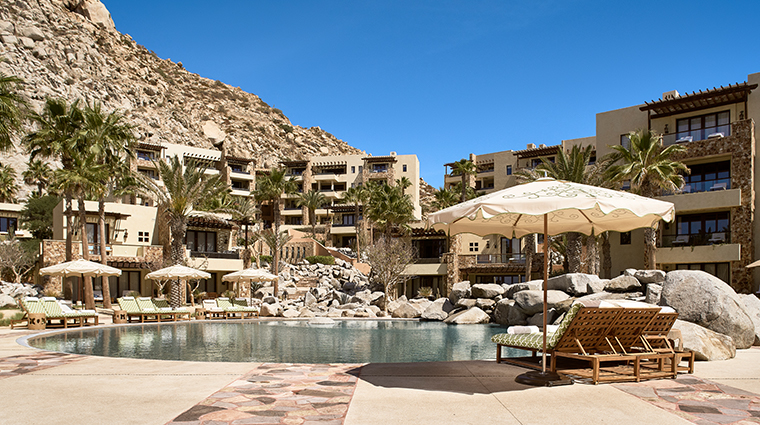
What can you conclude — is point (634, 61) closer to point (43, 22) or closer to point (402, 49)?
point (402, 49)

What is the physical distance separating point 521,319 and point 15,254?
34344mm

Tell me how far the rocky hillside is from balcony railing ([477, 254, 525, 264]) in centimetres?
5441

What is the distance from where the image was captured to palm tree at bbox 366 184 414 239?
4800 centimetres

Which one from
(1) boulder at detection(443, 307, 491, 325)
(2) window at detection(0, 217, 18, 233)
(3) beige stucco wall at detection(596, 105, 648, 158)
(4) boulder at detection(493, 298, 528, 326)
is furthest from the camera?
(2) window at detection(0, 217, 18, 233)

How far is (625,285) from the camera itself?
22.6 meters

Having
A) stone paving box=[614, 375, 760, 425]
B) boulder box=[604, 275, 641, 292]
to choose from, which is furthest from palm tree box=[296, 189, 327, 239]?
stone paving box=[614, 375, 760, 425]

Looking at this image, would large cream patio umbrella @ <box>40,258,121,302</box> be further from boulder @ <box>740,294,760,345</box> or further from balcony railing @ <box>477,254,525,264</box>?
balcony railing @ <box>477,254,525,264</box>

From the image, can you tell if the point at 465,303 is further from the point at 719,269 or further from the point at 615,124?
the point at 615,124

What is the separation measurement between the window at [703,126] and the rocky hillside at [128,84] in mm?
65464

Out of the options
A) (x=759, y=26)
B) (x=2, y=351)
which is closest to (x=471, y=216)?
(x=2, y=351)

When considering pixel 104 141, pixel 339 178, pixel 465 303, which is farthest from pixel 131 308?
pixel 339 178

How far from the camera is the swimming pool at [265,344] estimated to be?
41.4 ft

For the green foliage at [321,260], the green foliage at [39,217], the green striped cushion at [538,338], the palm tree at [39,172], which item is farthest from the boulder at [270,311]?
the palm tree at [39,172]

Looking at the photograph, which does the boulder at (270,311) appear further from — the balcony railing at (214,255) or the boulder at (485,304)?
the balcony railing at (214,255)
